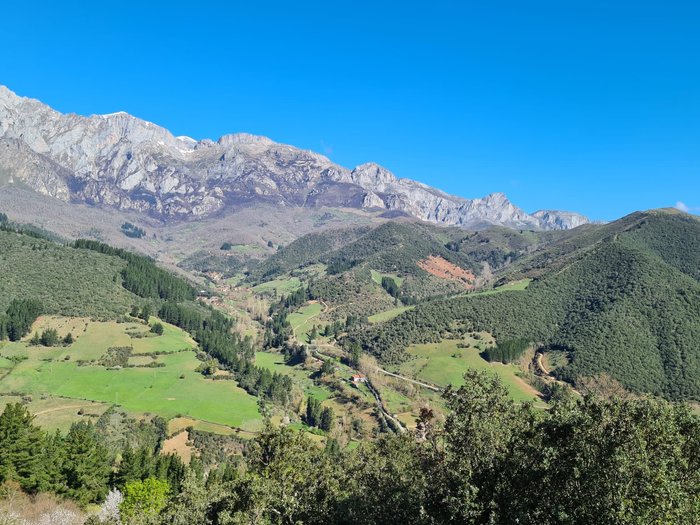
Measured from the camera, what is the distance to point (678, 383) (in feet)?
490

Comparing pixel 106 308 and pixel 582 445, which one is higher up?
pixel 582 445

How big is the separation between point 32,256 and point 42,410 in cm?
9493

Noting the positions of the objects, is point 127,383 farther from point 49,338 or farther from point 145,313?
point 145,313

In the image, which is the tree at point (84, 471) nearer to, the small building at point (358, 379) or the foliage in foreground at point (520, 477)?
the foliage in foreground at point (520, 477)

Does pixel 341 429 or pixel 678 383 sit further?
pixel 678 383

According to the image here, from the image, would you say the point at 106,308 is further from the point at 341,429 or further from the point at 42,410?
the point at 341,429

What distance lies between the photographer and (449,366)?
169125mm

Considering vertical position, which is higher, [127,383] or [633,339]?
[633,339]

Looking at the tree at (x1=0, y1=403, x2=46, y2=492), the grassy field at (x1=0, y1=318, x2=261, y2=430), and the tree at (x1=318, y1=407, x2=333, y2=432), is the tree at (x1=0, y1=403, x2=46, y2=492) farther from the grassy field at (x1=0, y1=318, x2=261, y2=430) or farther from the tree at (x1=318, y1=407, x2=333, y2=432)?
the tree at (x1=318, y1=407, x2=333, y2=432)

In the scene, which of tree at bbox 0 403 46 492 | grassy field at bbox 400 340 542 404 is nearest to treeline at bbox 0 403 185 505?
tree at bbox 0 403 46 492

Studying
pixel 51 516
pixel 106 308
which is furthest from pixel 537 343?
pixel 51 516

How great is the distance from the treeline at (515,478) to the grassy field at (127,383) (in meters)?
82.4

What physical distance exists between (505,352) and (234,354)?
9567 centimetres

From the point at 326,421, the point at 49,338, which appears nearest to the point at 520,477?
the point at 326,421
